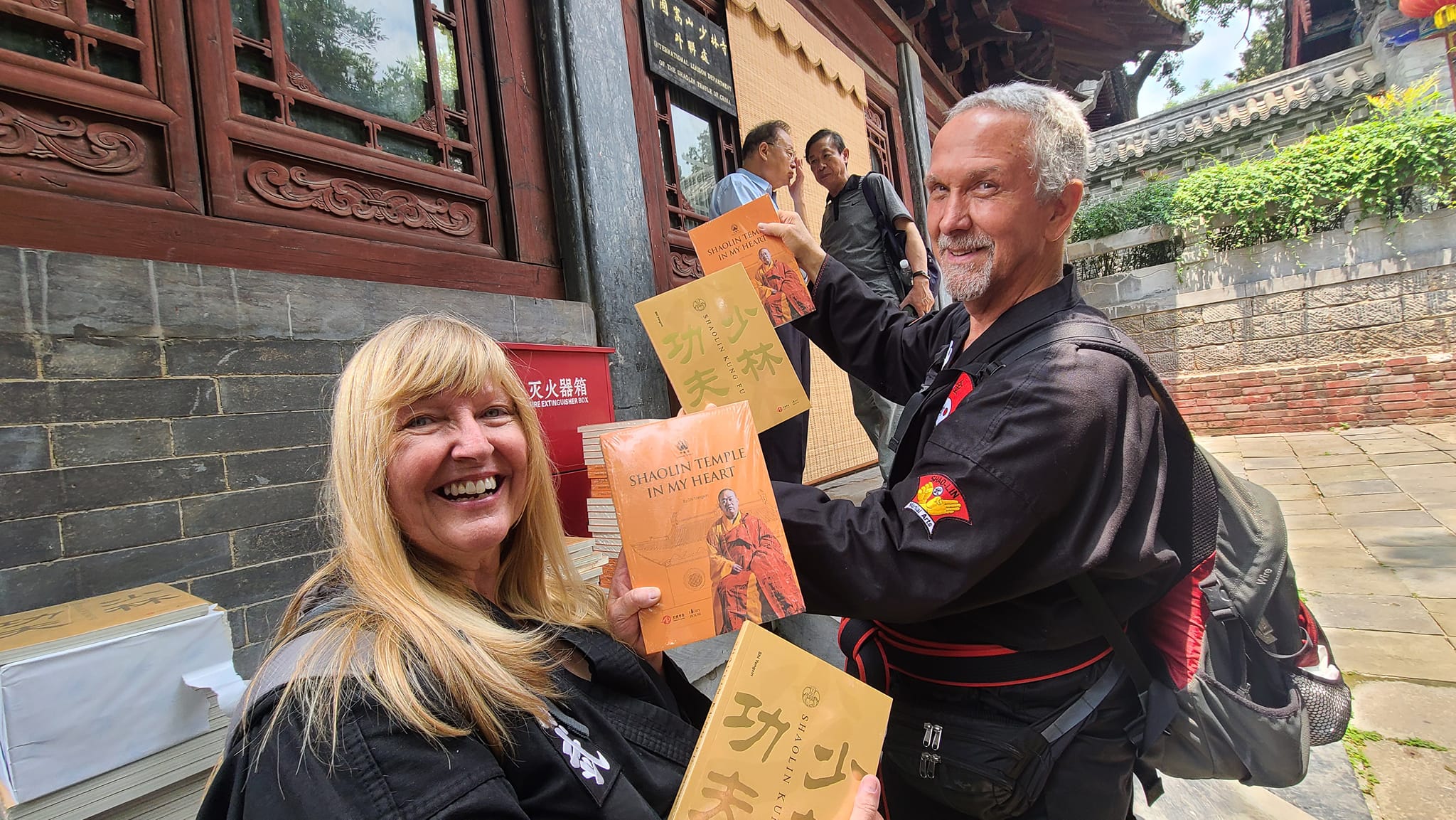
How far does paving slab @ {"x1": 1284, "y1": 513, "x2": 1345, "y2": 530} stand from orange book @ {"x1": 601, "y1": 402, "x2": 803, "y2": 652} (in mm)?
6140

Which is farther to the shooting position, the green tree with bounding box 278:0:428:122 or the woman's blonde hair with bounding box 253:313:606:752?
the green tree with bounding box 278:0:428:122

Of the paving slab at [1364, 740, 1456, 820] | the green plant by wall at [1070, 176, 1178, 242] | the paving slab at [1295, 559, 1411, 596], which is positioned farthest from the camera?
the green plant by wall at [1070, 176, 1178, 242]

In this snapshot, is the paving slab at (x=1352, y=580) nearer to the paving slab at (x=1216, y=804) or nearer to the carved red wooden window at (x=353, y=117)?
the paving slab at (x=1216, y=804)

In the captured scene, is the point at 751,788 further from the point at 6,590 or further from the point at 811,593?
the point at 6,590

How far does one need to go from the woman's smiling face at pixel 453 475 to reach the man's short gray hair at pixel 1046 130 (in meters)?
1.18

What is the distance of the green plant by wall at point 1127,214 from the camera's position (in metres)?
11.4

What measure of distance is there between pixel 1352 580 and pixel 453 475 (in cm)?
553

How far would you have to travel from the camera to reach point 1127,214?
38.3 feet

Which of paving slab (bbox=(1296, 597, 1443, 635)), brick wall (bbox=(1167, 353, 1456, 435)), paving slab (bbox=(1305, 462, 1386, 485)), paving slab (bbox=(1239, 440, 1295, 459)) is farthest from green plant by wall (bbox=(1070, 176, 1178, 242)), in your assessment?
paving slab (bbox=(1296, 597, 1443, 635))

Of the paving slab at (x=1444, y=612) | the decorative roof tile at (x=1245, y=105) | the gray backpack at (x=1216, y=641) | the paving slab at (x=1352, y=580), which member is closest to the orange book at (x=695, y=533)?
the gray backpack at (x=1216, y=641)

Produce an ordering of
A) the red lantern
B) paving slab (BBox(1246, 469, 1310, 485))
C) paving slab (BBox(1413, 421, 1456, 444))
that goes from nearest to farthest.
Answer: paving slab (BBox(1246, 469, 1310, 485)) → paving slab (BBox(1413, 421, 1456, 444)) → the red lantern

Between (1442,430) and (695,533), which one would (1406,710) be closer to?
(695,533)

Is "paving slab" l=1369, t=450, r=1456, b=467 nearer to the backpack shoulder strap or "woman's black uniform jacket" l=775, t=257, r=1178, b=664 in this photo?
the backpack shoulder strap

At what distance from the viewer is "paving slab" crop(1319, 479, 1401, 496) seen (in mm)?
6164
